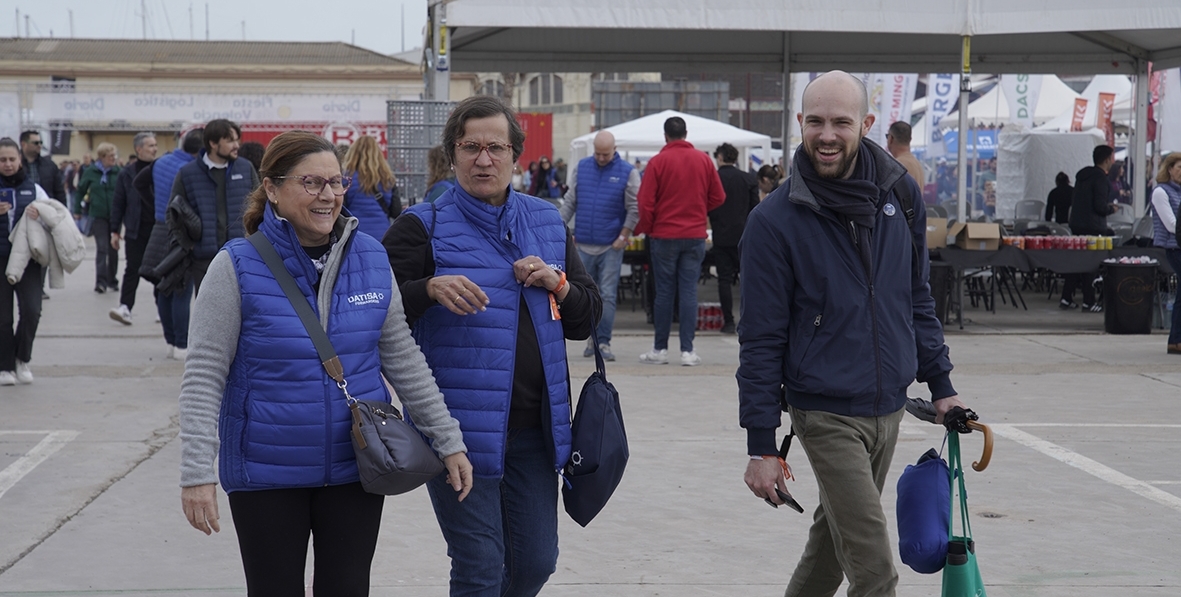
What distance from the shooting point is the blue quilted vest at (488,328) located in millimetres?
3379

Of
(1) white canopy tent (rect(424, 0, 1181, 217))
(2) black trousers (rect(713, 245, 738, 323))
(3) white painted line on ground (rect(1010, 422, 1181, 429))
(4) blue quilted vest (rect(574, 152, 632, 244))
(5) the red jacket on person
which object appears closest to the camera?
(3) white painted line on ground (rect(1010, 422, 1181, 429))

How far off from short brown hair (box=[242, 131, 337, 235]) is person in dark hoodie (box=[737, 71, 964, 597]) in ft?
3.93

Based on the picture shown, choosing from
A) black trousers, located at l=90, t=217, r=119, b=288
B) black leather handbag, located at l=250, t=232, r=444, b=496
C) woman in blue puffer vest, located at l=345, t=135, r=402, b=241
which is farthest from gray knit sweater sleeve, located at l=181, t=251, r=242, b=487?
black trousers, located at l=90, t=217, r=119, b=288

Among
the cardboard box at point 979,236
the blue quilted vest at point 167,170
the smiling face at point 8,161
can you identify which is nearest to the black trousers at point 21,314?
the smiling face at point 8,161

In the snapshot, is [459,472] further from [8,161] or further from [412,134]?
[412,134]

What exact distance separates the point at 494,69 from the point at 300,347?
546 inches

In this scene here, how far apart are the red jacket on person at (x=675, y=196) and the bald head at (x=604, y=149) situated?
0.46m

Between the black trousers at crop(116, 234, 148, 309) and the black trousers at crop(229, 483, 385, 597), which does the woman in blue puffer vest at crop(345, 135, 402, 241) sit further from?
the black trousers at crop(229, 483, 385, 597)

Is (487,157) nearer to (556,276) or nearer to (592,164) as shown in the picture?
(556,276)

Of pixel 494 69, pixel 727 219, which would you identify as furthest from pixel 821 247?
pixel 494 69

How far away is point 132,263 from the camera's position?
42.9ft

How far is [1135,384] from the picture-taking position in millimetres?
9508

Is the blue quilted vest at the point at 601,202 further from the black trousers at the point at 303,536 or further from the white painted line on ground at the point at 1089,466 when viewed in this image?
the black trousers at the point at 303,536

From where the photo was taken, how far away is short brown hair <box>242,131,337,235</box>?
3221 mm
